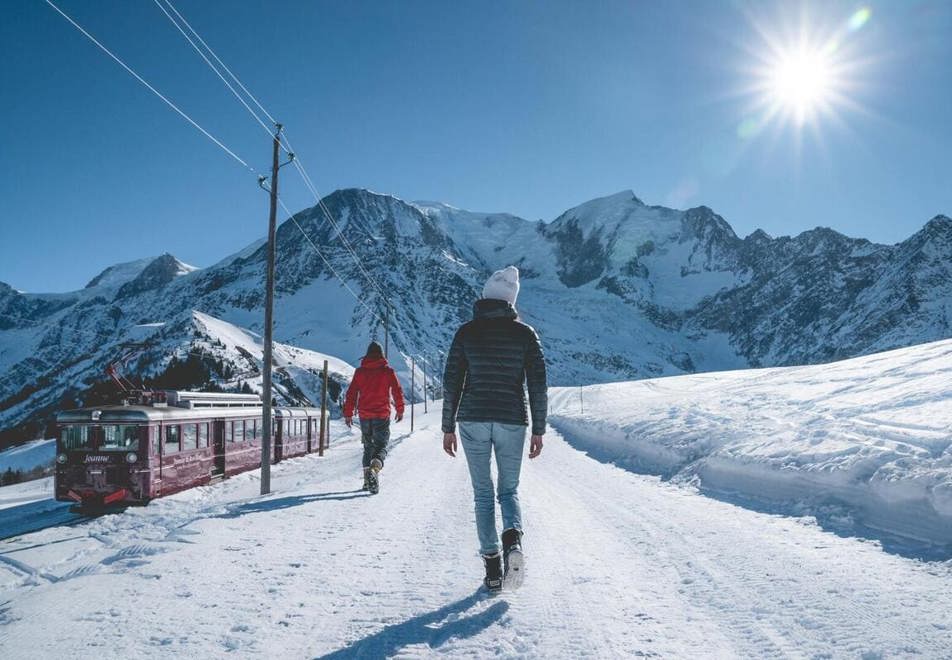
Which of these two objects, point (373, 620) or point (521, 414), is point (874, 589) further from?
point (373, 620)

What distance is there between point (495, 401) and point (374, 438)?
5.24 metres

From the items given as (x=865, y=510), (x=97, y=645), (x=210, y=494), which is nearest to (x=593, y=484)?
(x=865, y=510)

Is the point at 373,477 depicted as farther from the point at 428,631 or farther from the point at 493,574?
the point at 428,631

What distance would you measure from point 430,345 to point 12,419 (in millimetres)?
107545

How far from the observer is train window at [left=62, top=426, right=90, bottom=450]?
40.8ft

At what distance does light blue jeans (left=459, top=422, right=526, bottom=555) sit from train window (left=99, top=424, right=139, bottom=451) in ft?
36.8

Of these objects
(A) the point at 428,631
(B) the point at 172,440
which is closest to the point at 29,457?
(B) the point at 172,440

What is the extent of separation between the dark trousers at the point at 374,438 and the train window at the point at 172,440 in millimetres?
6887

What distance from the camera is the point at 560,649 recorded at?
2947mm

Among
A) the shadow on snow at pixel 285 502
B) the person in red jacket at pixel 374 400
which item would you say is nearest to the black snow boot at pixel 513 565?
the shadow on snow at pixel 285 502

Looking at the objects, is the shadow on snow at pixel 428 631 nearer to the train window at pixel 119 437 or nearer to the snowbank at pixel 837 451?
the snowbank at pixel 837 451

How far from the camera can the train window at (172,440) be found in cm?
1313

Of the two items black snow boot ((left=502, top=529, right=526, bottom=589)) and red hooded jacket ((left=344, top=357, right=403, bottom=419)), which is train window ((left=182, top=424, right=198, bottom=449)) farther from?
black snow boot ((left=502, top=529, right=526, bottom=589))

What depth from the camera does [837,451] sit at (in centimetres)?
704
